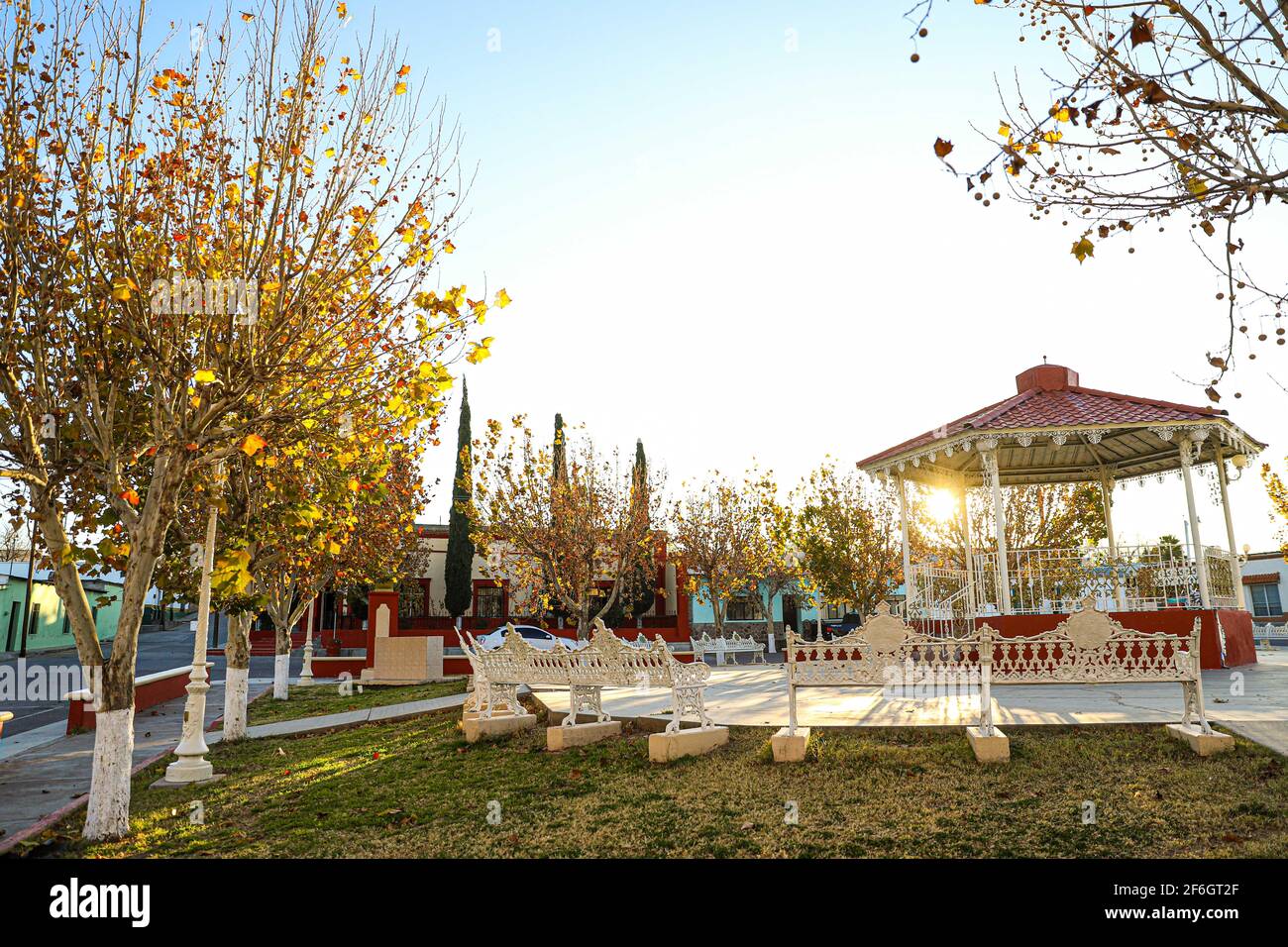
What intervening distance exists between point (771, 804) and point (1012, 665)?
273 cm

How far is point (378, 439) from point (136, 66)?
12.7ft

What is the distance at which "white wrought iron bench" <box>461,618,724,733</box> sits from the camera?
838cm

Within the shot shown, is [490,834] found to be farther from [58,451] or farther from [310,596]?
[310,596]

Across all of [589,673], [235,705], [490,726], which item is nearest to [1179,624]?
[589,673]

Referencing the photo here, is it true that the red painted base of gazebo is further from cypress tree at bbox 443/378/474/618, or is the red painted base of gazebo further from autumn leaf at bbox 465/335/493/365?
cypress tree at bbox 443/378/474/618

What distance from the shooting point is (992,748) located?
6.86 m

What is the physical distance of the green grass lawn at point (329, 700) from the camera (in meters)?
15.1

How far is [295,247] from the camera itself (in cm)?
741

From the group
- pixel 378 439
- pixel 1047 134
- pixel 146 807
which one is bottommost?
pixel 146 807

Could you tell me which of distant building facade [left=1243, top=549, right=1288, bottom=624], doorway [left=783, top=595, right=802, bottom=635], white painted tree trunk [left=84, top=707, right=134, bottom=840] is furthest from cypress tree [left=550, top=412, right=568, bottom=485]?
distant building facade [left=1243, top=549, right=1288, bottom=624]

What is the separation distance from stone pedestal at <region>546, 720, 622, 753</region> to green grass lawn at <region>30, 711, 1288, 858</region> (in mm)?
206
